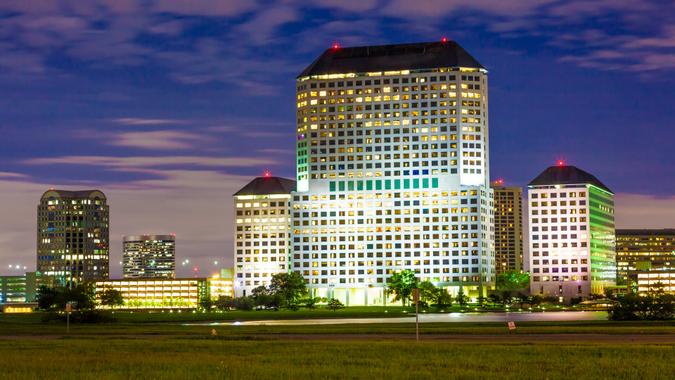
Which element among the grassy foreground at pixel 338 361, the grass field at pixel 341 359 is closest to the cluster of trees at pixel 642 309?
the grass field at pixel 341 359

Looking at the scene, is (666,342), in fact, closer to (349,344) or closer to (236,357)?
Answer: (349,344)

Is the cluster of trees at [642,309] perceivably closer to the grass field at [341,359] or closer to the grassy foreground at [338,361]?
the grass field at [341,359]

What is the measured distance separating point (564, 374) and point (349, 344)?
74.5ft

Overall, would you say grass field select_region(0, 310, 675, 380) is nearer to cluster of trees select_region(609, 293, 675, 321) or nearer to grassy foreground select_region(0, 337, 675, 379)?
grassy foreground select_region(0, 337, 675, 379)

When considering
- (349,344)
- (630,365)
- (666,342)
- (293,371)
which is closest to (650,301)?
(666,342)

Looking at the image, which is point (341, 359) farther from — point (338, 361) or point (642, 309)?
point (642, 309)

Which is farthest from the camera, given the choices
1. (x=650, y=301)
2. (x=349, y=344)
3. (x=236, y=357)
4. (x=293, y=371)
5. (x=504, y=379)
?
(x=650, y=301)

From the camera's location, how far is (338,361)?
57.7 meters

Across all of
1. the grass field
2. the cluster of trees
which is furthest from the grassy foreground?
the cluster of trees

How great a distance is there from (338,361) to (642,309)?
82.9 meters

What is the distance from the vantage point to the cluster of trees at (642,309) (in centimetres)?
12975

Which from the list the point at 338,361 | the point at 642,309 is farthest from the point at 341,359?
the point at 642,309

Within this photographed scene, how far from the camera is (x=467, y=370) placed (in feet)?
173

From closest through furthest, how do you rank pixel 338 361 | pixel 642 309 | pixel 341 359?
pixel 338 361 → pixel 341 359 → pixel 642 309
